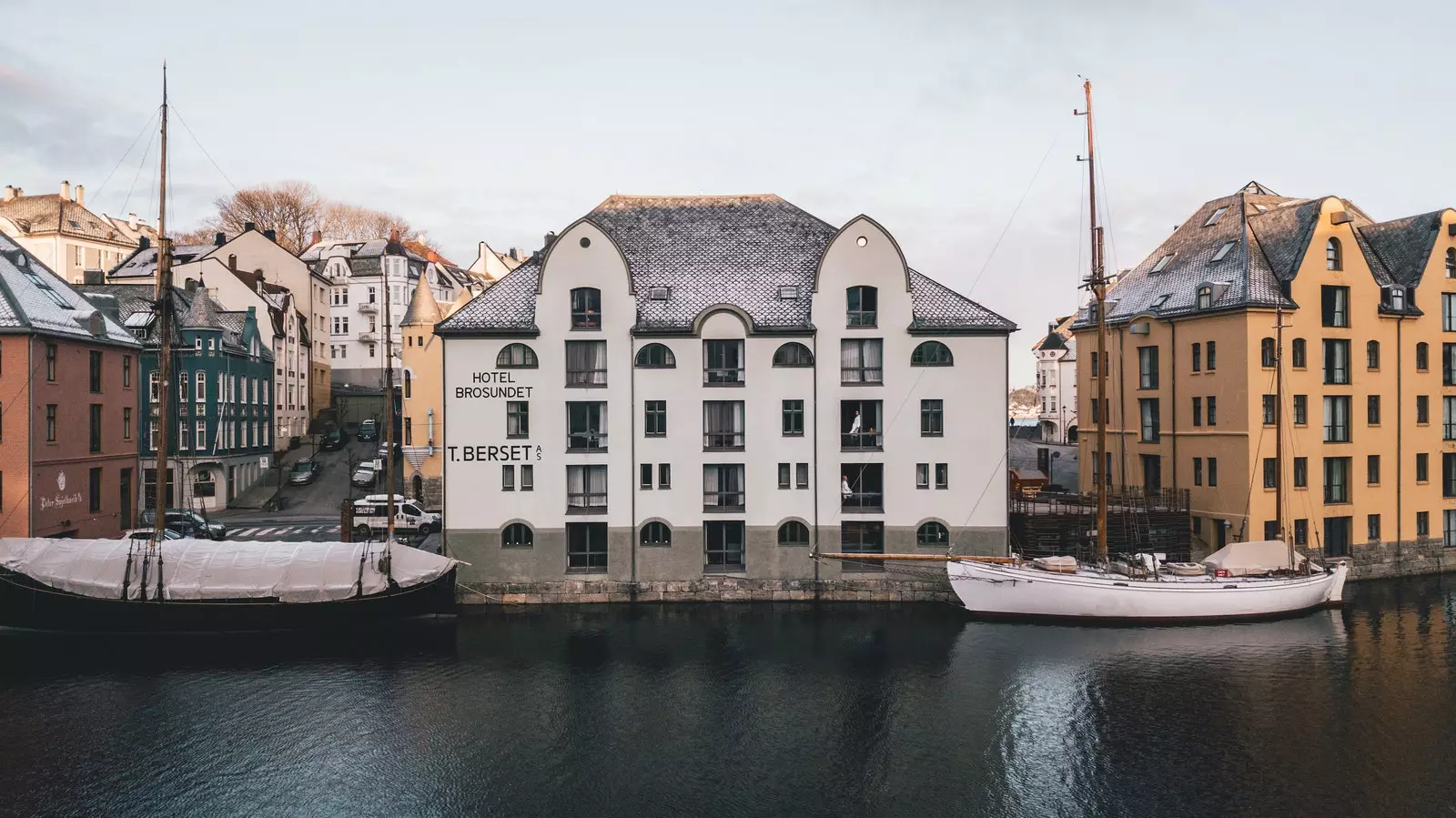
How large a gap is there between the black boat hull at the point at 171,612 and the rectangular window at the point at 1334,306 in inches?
1932

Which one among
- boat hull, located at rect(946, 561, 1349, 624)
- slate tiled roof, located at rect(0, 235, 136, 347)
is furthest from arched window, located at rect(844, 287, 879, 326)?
slate tiled roof, located at rect(0, 235, 136, 347)

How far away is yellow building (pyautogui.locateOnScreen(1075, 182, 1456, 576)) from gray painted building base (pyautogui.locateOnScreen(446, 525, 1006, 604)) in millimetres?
15345

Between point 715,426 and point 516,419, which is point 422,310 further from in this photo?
point 715,426

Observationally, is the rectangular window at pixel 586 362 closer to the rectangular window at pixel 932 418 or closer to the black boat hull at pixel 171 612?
the black boat hull at pixel 171 612

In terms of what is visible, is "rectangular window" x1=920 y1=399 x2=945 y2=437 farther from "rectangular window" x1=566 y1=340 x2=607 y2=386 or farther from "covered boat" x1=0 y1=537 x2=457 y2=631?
"covered boat" x1=0 y1=537 x2=457 y2=631

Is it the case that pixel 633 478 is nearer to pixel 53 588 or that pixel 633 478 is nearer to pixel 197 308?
pixel 53 588

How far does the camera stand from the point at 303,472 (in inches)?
3009

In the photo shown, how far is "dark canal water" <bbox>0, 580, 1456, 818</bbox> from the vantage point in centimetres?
2359

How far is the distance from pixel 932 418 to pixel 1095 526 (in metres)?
11.2

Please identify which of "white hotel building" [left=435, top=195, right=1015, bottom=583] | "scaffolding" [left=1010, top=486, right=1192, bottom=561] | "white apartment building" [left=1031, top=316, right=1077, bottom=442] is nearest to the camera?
"white hotel building" [left=435, top=195, right=1015, bottom=583]

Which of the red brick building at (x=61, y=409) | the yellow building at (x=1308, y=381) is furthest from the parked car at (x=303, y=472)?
the yellow building at (x=1308, y=381)

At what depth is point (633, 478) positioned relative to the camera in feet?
140

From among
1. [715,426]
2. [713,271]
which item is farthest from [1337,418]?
[713,271]

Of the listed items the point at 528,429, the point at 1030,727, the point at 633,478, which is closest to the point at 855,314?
the point at 633,478
